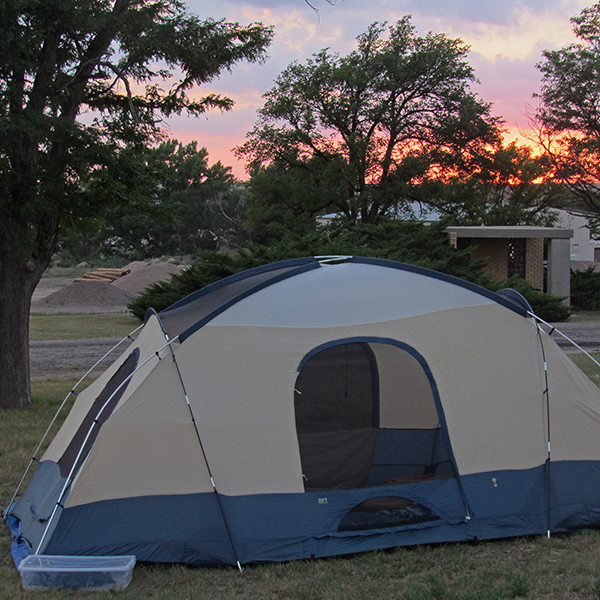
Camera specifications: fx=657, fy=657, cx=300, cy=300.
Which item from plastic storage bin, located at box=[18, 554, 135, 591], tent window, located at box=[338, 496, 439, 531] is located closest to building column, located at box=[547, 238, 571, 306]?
tent window, located at box=[338, 496, 439, 531]

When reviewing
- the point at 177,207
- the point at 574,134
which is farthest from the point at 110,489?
the point at 574,134

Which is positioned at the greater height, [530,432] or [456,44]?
[456,44]

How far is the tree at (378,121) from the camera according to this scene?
28844mm

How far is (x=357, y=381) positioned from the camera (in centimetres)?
563

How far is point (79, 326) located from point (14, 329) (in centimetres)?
1145

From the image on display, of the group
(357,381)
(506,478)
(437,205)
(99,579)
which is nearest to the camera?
(99,579)

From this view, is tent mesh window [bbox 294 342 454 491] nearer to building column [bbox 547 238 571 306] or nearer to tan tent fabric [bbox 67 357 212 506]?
tan tent fabric [bbox 67 357 212 506]

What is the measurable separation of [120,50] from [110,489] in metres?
6.48

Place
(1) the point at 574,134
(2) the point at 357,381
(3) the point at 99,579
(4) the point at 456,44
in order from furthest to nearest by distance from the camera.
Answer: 1. (4) the point at 456,44
2. (1) the point at 574,134
3. (2) the point at 357,381
4. (3) the point at 99,579

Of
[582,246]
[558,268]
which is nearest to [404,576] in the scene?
[558,268]

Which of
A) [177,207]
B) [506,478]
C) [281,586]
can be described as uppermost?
[177,207]

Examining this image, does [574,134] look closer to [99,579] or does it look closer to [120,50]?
[120,50]

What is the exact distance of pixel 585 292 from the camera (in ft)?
83.0

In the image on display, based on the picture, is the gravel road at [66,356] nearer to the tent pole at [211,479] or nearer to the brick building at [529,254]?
the tent pole at [211,479]
